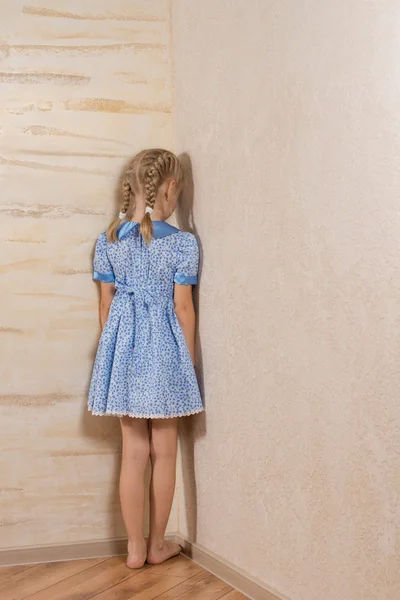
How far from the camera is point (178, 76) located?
276cm

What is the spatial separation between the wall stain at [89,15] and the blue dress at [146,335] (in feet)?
2.33

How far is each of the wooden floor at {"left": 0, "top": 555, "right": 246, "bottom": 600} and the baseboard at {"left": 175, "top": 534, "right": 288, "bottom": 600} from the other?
0.06 feet

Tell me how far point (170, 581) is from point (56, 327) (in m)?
0.87

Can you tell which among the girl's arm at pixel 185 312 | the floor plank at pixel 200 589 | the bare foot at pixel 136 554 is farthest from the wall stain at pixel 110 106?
the floor plank at pixel 200 589

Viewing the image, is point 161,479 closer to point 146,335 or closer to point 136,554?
point 136,554

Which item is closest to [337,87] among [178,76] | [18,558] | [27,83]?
[178,76]

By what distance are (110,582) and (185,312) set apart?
838 mm

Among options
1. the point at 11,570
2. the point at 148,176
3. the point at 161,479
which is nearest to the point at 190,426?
the point at 161,479

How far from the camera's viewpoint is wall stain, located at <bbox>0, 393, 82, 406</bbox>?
2.64m

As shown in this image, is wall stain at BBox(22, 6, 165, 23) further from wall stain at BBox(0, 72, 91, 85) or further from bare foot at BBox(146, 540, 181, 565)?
bare foot at BBox(146, 540, 181, 565)

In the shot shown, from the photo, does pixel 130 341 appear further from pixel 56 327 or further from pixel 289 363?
pixel 289 363

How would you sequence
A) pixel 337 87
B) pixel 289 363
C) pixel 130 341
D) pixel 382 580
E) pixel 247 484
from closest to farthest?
pixel 382 580 < pixel 337 87 < pixel 289 363 < pixel 247 484 < pixel 130 341

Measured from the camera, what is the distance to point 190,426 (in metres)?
2.69

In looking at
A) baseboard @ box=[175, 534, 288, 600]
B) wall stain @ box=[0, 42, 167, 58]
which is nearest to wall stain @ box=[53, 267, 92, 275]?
wall stain @ box=[0, 42, 167, 58]
